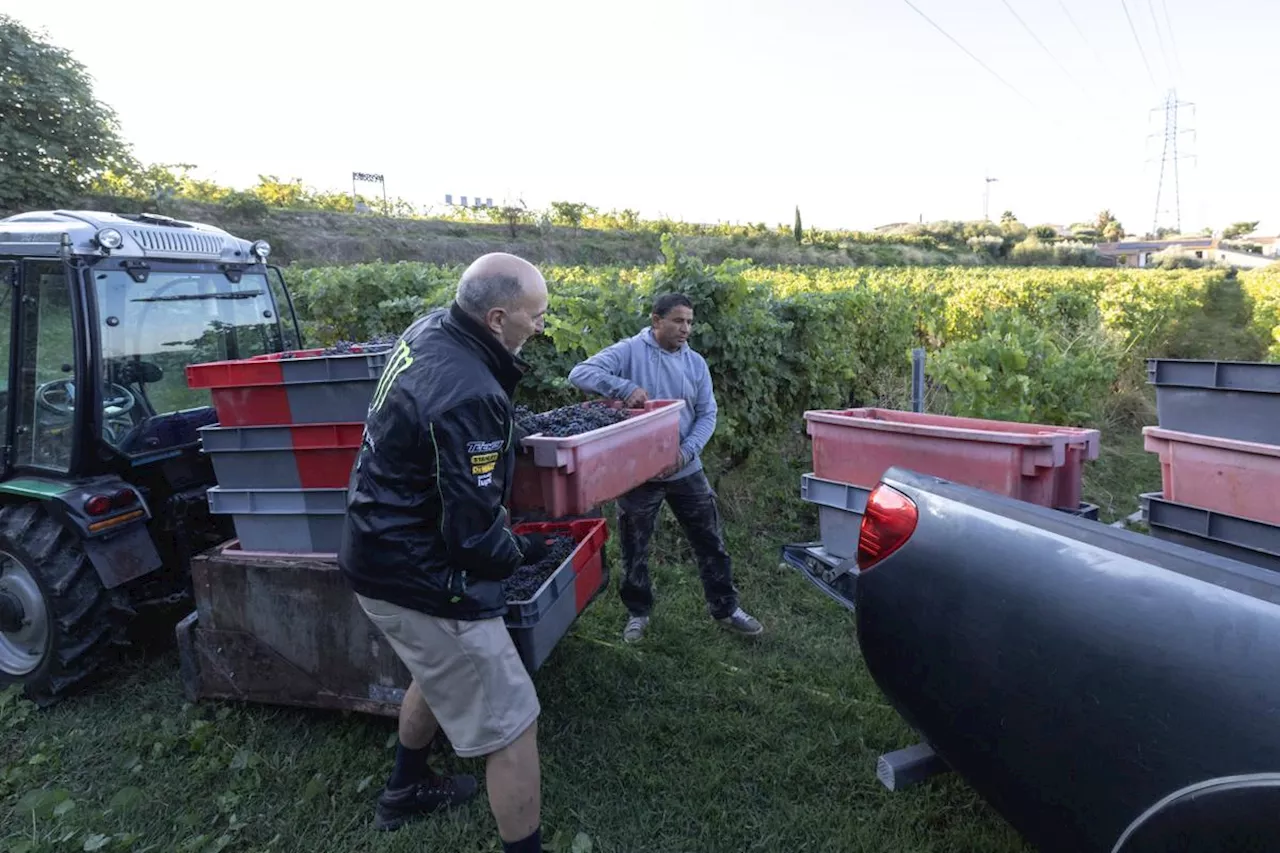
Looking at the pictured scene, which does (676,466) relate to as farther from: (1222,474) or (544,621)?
(1222,474)

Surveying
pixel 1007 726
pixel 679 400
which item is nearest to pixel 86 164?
pixel 679 400

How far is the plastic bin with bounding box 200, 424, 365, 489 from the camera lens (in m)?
3.19

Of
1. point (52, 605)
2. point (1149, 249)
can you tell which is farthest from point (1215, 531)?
point (1149, 249)

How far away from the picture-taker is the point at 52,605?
147 inches

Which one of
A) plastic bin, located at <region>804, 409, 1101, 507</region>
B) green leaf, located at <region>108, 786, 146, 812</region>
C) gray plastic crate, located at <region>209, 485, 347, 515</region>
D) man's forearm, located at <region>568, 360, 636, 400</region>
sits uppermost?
man's forearm, located at <region>568, 360, 636, 400</region>

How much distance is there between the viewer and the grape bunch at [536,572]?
3.29 metres

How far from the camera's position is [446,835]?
2.92 m

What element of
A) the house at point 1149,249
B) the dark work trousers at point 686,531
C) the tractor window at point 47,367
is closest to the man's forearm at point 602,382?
the dark work trousers at point 686,531

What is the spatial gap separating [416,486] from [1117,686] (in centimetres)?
190

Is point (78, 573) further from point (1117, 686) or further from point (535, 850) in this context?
point (1117, 686)

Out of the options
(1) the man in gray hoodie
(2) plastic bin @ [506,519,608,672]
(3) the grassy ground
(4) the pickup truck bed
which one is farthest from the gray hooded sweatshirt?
(4) the pickup truck bed

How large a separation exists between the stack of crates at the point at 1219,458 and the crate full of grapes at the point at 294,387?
293cm

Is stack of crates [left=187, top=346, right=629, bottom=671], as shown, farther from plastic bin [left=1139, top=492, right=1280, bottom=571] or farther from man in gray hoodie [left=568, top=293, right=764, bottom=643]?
plastic bin [left=1139, top=492, right=1280, bottom=571]

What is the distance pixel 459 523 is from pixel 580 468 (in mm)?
757
